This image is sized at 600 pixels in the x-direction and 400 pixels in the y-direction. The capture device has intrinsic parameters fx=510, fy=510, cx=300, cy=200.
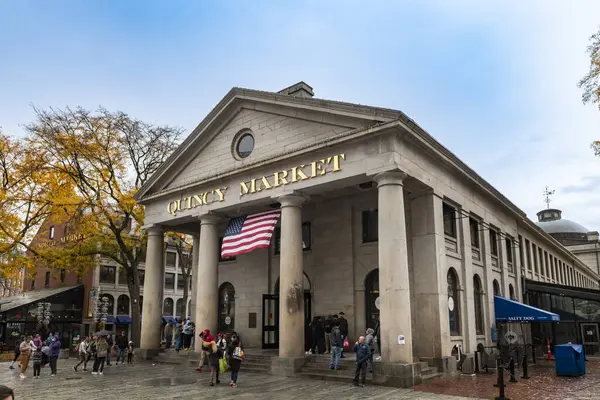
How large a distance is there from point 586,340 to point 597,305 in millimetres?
2578

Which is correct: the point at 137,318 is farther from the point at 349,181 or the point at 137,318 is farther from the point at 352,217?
the point at 349,181

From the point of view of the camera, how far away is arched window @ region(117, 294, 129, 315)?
53219mm

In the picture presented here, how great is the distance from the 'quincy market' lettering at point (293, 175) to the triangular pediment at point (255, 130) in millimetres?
723

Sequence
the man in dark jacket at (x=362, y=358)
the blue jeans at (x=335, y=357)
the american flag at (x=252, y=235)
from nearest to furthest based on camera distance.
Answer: the man in dark jacket at (x=362, y=358), the blue jeans at (x=335, y=357), the american flag at (x=252, y=235)

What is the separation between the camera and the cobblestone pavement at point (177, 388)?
13391 mm

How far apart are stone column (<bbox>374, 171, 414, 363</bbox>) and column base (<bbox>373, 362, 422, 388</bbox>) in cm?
24

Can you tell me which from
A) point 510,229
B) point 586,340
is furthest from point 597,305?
point 510,229

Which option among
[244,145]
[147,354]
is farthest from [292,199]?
[147,354]

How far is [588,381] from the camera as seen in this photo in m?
16.2

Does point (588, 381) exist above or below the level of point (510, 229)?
below

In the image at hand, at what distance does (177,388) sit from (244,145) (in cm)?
1119

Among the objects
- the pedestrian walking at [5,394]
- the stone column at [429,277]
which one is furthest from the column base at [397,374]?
the pedestrian walking at [5,394]

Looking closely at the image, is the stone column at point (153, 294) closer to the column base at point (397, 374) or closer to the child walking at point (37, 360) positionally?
the child walking at point (37, 360)

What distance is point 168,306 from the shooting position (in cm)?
5806
